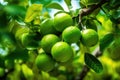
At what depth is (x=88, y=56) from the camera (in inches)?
35.4

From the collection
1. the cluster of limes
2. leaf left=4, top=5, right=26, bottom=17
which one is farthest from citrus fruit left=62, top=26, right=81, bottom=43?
leaf left=4, top=5, right=26, bottom=17

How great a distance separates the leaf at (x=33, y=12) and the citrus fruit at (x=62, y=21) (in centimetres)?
8

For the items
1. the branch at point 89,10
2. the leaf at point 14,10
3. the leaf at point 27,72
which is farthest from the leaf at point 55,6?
the leaf at point 14,10

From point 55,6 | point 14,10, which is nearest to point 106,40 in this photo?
point 55,6

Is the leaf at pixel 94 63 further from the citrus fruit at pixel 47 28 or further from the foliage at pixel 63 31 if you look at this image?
the citrus fruit at pixel 47 28

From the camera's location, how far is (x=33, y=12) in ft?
2.85

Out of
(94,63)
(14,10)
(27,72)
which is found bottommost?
(27,72)

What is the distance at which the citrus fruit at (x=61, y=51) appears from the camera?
0.79 metres

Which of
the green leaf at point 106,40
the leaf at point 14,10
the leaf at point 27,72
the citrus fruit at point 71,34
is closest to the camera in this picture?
the leaf at point 14,10

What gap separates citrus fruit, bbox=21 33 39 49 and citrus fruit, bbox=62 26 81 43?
0.15 meters

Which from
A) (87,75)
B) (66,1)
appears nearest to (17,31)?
(66,1)

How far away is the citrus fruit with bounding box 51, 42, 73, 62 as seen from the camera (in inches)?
31.0

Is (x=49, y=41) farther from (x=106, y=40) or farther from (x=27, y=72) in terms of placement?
(x=27, y=72)

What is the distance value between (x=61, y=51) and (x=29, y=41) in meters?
0.18
